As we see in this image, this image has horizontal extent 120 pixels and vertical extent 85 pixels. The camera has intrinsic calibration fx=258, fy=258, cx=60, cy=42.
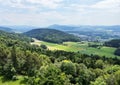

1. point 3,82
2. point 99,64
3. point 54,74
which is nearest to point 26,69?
point 3,82

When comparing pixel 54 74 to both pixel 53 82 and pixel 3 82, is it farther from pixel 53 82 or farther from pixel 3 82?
pixel 3 82

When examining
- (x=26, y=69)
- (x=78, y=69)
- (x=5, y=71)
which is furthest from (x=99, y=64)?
(x=5, y=71)

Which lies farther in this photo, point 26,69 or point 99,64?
point 99,64

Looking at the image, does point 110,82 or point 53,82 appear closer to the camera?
point 110,82

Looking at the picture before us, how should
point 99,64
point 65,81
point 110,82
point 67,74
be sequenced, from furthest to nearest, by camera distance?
point 99,64 < point 67,74 < point 65,81 < point 110,82

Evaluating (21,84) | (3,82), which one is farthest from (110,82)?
(3,82)

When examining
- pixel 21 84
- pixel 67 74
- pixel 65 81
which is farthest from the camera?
pixel 67 74

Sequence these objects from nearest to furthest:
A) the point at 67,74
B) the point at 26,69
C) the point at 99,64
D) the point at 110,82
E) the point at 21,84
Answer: the point at 110,82 < the point at 21,84 < the point at 67,74 < the point at 26,69 < the point at 99,64

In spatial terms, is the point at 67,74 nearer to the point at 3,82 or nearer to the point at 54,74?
the point at 54,74

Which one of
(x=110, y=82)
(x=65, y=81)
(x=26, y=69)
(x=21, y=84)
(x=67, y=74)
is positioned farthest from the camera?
(x=26, y=69)
